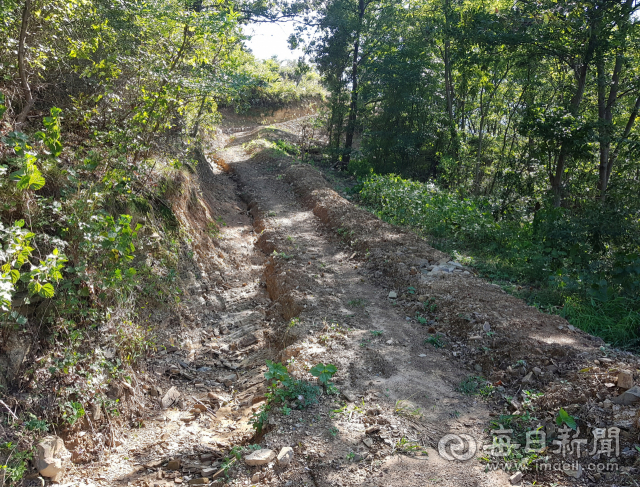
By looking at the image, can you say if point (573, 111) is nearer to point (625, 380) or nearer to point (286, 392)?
point (625, 380)

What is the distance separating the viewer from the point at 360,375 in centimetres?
416

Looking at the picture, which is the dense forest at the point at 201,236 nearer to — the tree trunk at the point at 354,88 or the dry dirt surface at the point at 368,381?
the dry dirt surface at the point at 368,381

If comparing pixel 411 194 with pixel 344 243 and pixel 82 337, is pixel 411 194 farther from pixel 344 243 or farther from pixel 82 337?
pixel 82 337

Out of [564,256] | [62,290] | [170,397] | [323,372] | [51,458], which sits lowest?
[170,397]

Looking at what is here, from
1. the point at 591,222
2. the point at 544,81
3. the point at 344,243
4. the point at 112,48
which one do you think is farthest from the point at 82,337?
the point at 544,81

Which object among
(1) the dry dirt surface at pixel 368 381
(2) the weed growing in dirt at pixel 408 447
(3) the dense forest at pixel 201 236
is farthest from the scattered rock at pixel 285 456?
(2) the weed growing in dirt at pixel 408 447

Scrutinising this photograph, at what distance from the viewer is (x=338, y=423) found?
3.43 m

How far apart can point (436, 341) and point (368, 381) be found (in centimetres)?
132

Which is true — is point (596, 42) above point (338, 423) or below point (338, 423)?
above

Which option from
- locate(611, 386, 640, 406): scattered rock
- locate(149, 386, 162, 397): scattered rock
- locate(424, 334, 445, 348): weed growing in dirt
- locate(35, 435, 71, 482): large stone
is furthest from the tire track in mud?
locate(35, 435, 71, 482): large stone

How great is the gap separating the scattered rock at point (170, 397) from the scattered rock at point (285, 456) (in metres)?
1.62

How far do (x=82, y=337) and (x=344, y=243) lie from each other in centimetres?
582

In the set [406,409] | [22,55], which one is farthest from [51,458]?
[22,55]

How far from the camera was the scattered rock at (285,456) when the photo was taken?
2953mm
